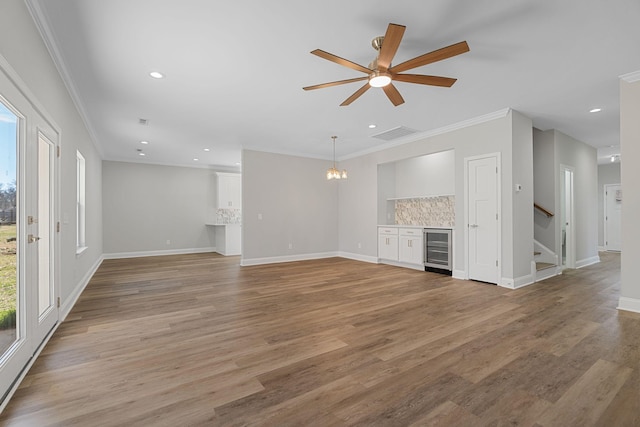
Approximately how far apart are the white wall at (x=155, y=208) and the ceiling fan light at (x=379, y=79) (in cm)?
777

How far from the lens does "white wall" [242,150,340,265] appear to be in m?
6.77

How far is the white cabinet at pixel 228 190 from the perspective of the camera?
9.04m

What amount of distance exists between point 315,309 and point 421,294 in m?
1.64

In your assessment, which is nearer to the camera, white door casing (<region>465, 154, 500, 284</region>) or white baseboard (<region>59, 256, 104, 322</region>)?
white baseboard (<region>59, 256, 104, 322</region>)

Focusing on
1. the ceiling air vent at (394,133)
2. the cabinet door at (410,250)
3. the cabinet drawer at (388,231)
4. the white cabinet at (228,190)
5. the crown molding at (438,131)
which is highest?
the ceiling air vent at (394,133)

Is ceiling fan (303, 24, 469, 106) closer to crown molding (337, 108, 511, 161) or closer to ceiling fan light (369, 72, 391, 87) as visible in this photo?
ceiling fan light (369, 72, 391, 87)

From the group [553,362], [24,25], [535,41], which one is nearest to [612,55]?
[535,41]

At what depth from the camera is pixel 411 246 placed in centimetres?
620

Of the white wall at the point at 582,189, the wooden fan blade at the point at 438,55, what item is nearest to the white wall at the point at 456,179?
the white wall at the point at 582,189

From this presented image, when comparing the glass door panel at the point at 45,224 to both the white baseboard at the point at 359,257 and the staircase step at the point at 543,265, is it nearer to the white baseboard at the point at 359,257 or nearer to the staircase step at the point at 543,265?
the white baseboard at the point at 359,257

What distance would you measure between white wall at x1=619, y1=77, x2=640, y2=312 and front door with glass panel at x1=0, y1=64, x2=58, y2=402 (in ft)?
19.1

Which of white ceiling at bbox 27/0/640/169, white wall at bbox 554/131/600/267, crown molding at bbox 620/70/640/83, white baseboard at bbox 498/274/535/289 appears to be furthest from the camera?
white wall at bbox 554/131/600/267

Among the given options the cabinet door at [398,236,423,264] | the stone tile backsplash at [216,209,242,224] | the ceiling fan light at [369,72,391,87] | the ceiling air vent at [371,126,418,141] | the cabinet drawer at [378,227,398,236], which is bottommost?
the cabinet door at [398,236,423,264]

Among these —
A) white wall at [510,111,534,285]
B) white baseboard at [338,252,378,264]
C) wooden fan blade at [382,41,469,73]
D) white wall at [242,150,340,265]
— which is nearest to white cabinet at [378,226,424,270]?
white baseboard at [338,252,378,264]
